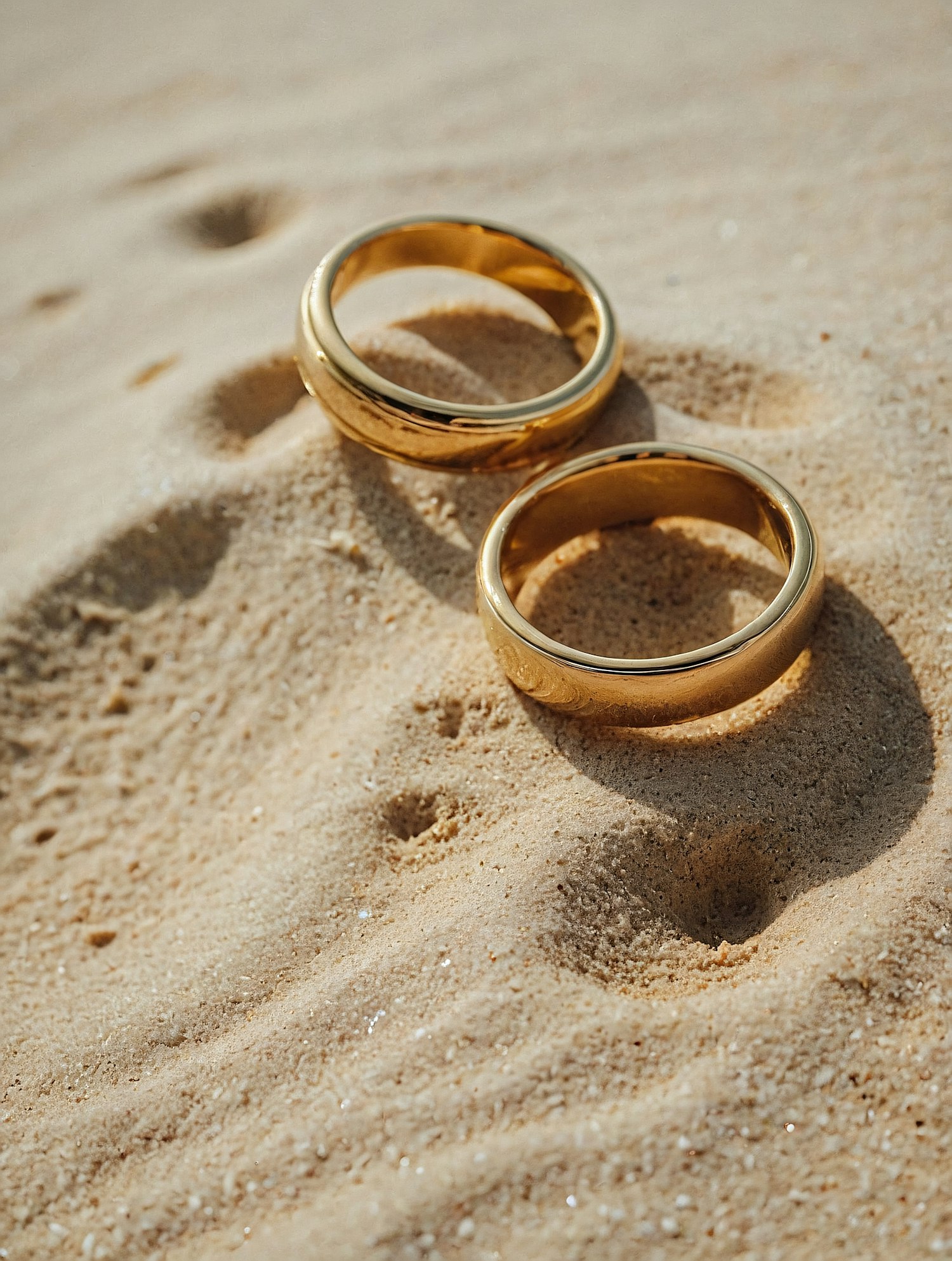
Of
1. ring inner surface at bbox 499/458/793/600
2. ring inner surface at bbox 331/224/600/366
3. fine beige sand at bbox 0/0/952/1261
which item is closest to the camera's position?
fine beige sand at bbox 0/0/952/1261

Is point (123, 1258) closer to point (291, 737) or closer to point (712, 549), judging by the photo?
point (291, 737)

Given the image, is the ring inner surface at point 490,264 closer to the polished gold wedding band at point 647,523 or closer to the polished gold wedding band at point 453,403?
the polished gold wedding band at point 453,403

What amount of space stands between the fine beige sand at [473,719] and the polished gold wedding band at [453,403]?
0.08 m

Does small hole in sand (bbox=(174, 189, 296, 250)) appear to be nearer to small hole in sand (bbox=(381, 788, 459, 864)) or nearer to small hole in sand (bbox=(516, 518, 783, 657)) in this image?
small hole in sand (bbox=(516, 518, 783, 657))

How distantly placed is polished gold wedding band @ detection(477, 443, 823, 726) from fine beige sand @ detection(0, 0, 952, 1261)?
1.9 inches

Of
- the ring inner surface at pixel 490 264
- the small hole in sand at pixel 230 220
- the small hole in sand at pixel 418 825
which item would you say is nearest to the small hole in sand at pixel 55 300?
the small hole in sand at pixel 230 220

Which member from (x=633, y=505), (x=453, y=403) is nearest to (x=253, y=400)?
(x=453, y=403)

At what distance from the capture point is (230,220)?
7.64ft

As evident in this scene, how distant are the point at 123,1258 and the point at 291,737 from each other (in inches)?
26.2

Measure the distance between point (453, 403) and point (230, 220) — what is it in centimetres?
113

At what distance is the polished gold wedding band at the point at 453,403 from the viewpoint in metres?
1.45

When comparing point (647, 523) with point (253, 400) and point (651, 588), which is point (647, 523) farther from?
point (253, 400)

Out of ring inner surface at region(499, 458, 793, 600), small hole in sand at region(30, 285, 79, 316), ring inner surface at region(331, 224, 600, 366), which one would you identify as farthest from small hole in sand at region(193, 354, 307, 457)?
small hole in sand at region(30, 285, 79, 316)

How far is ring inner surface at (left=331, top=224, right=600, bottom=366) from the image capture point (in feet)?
5.57
